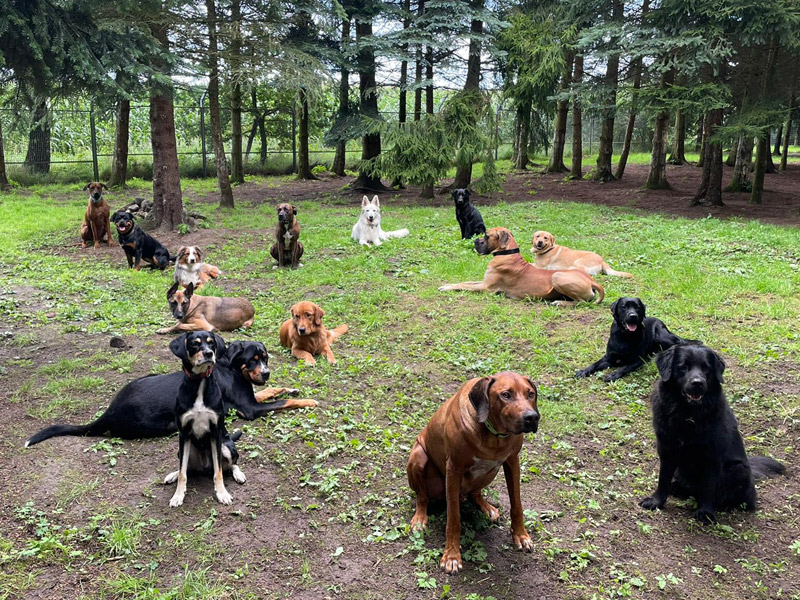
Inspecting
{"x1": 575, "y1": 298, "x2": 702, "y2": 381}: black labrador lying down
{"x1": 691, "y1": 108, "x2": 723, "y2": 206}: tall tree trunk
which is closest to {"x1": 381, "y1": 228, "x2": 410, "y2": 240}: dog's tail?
{"x1": 575, "y1": 298, "x2": 702, "y2": 381}: black labrador lying down

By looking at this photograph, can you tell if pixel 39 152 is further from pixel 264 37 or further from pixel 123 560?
pixel 123 560

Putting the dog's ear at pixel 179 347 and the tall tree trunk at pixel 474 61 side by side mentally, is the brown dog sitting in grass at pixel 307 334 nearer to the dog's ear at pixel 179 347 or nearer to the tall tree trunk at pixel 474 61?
the dog's ear at pixel 179 347

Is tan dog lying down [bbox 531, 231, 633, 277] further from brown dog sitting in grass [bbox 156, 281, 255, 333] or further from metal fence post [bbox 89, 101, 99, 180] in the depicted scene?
metal fence post [bbox 89, 101, 99, 180]

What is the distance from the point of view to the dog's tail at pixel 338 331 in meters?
7.59

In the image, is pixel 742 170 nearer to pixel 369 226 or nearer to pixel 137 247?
pixel 369 226

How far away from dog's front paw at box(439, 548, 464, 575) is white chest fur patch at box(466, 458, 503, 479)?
18.3 inches

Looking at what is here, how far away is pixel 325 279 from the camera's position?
33.6ft

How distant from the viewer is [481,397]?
331 centimetres

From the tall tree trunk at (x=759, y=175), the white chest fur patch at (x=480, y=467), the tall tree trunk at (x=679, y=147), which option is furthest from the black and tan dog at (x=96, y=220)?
the tall tree trunk at (x=679, y=147)

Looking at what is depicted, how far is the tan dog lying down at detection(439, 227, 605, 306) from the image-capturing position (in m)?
8.80

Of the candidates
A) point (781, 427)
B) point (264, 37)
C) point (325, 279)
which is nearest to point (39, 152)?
point (264, 37)

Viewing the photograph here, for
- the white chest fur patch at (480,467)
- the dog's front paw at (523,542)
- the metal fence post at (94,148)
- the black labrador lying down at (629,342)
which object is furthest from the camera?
the metal fence post at (94,148)

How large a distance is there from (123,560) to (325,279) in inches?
276

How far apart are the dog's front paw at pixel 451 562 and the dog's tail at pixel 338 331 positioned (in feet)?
13.9
